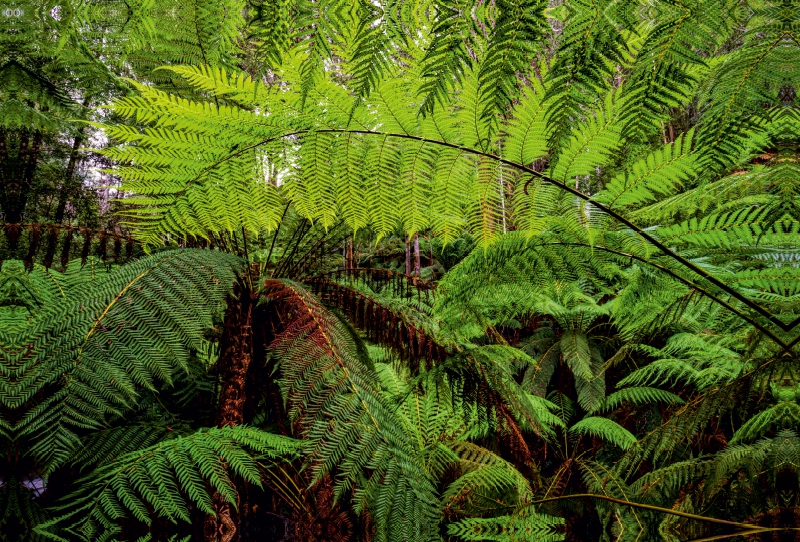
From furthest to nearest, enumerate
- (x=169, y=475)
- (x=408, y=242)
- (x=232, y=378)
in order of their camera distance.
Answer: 1. (x=232, y=378)
2. (x=408, y=242)
3. (x=169, y=475)

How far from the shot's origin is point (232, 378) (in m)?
1.13

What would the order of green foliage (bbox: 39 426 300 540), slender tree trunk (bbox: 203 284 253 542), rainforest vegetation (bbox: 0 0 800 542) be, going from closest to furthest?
1. rainforest vegetation (bbox: 0 0 800 542)
2. green foliage (bbox: 39 426 300 540)
3. slender tree trunk (bbox: 203 284 253 542)

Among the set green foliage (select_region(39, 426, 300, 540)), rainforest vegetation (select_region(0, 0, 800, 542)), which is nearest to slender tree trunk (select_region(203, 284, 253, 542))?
rainforest vegetation (select_region(0, 0, 800, 542))

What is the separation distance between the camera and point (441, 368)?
3.86ft

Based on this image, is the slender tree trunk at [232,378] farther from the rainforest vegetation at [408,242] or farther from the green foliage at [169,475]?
the green foliage at [169,475]

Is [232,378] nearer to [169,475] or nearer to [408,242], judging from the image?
[169,475]

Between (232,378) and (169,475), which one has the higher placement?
→ (232,378)

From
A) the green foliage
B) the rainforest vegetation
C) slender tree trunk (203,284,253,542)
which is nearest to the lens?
the rainforest vegetation

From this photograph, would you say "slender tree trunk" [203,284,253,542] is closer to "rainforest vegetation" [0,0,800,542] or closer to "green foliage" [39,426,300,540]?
"rainforest vegetation" [0,0,800,542]

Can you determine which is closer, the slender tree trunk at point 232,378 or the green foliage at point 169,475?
the green foliage at point 169,475

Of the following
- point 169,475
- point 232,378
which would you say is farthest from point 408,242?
point 169,475

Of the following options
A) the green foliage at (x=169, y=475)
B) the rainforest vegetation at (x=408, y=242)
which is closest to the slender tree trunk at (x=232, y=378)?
the rainforest vegetation at (x=408, y=242)

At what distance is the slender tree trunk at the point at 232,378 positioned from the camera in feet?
3.22

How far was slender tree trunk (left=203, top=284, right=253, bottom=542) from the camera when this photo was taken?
38.6 inches
